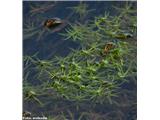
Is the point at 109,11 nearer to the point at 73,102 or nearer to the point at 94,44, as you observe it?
the point at 94,44

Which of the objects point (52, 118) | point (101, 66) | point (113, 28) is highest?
point (113, 28)

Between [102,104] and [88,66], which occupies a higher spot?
[88,66]

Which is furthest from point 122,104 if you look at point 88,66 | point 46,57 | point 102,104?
point 46,57

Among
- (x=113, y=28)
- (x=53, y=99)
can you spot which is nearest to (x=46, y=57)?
(x=53, y=99)

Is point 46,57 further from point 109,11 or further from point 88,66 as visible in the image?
point 109,11

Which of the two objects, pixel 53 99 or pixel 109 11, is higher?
pixel 109 11
